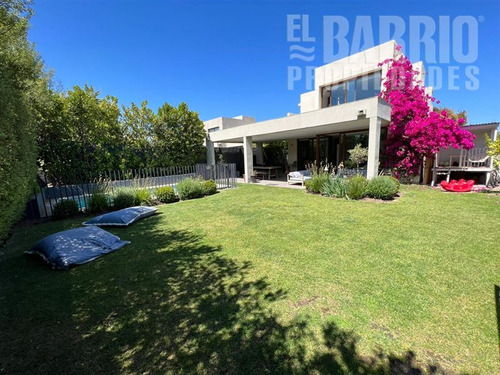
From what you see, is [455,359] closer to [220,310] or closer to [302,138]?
[220,310]

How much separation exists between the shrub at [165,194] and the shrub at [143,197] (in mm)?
334

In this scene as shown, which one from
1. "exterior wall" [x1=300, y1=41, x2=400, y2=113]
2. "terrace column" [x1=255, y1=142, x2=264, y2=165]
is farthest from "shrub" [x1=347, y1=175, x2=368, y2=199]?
"terrace column" [x1=255, y1=142, x2=264, y2=165]

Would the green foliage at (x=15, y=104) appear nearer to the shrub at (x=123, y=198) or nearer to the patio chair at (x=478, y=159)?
the shrub at (x=123, y=198)

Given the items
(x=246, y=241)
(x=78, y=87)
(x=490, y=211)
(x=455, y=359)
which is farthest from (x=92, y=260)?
(x=78, y=87)

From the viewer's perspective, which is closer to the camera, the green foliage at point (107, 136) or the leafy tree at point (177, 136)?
the green foliage at point (107, 136)

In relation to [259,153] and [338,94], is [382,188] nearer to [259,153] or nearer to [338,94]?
[338,94]

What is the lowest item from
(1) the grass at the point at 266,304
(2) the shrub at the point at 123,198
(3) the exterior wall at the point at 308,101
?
(1) the grass at the point at 266,304

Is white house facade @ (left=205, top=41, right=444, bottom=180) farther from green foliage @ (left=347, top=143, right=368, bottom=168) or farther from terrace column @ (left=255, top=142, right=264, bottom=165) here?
terrace column @ (left=255, top=142, right=264, bottom=165)

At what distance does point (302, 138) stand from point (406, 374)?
16.2 metres

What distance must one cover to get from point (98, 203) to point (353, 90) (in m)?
Result: 14.9

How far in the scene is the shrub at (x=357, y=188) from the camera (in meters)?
8.19

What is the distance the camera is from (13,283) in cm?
339

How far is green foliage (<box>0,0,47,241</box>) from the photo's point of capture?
3357 millimetres

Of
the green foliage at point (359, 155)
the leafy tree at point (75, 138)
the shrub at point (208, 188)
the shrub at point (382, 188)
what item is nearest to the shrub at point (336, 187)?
the shrub at point (382, 188)
